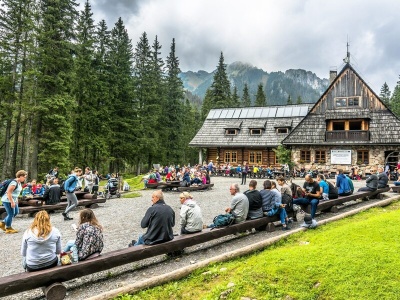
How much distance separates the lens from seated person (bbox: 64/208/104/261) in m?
5.29

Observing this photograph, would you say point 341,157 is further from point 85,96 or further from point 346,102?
point 85,96

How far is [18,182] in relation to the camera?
904 cm

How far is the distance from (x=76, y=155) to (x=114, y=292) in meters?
27.6

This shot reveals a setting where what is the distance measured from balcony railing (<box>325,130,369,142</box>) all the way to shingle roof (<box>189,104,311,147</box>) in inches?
209

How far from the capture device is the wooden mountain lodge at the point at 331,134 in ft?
84.3

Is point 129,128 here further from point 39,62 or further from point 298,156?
point 298,156

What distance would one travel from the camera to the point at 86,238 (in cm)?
534

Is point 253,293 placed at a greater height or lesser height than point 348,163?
lesser

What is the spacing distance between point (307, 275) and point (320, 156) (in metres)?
24.8

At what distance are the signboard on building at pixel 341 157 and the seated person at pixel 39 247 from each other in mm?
26543

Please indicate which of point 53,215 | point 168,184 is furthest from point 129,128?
point 53,215

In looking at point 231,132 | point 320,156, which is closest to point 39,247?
point 320,156

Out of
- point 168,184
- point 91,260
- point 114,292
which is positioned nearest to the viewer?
point 114,292

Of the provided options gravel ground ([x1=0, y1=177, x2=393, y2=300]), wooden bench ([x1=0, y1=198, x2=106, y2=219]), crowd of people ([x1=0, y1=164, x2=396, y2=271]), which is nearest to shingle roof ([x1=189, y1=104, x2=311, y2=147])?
gravel ground ([x1=0, y1=177, x2=393, y2=300])
